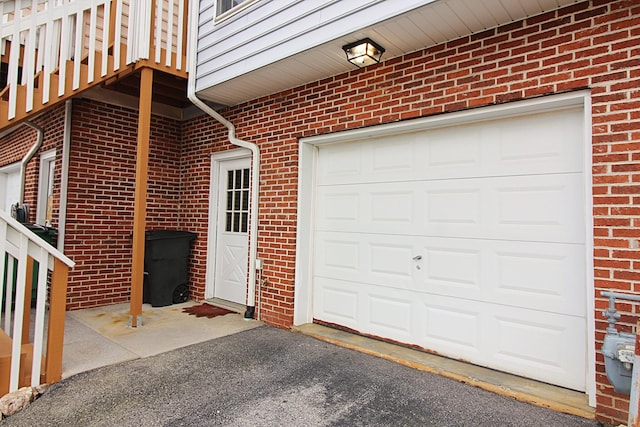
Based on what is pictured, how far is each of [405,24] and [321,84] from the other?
1.30 m

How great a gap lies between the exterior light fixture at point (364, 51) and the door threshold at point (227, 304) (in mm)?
3374

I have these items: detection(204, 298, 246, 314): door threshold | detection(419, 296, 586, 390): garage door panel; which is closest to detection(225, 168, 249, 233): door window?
detection(204, 298, 246, 314): door threshold

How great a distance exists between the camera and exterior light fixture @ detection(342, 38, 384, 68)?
123 inches

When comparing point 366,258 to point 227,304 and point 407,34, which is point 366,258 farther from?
point 227,304

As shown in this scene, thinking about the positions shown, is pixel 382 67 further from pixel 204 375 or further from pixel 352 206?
pixel 204 375

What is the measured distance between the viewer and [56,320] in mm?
2639

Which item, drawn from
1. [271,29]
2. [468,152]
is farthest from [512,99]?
[271,29]

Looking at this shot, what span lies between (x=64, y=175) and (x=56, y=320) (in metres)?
3.00

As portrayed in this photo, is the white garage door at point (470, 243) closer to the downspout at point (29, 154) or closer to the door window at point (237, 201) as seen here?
the door window at point (237, 201)

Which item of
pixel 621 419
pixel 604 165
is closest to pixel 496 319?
pixel 621 419

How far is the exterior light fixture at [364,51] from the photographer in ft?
10.2

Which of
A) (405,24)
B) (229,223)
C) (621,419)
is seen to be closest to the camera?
(621,419)

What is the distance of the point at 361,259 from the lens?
3.85 meters

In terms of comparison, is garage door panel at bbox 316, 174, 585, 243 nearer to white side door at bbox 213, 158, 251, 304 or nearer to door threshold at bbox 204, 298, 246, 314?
white side door at bbox 213, 158, 251, 304
